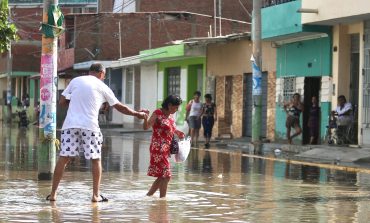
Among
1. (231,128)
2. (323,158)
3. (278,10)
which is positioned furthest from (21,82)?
(323,158)

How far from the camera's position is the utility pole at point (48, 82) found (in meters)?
13.0

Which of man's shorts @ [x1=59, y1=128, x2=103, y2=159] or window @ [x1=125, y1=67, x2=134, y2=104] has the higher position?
window @ [x1=125, y1=67, x2=134, y2=104]

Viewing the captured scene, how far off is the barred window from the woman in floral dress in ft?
54.6

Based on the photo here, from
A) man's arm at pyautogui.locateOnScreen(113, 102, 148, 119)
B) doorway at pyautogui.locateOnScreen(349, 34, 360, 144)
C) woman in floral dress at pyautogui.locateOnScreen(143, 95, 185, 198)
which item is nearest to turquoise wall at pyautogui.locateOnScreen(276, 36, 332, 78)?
doorway at pyautogui.locateOnScreen(349, 34, 360, 144)

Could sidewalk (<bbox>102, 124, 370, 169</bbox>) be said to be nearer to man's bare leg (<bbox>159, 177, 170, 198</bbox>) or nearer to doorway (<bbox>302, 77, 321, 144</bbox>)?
doorway (<bbox>302, 77, 321, 144</bbox>)

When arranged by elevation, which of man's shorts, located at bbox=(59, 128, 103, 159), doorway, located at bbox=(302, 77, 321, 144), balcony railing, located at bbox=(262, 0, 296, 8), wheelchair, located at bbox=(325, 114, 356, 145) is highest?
balcony railing, located at bbox=(262, 0, 296, 8)

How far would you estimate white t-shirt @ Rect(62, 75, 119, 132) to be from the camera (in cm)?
1052

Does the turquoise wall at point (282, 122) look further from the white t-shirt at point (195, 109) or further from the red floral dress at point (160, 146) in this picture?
the red floral dress at point (160, 146)

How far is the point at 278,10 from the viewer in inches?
1036

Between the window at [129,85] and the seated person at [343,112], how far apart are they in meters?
23.6

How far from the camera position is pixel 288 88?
2794 cm

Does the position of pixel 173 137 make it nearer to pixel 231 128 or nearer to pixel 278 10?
pixel 278 10

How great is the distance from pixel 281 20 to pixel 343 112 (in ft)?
14.2

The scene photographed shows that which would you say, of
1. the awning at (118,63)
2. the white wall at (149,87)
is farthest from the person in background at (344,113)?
the white wall at (149,87)
